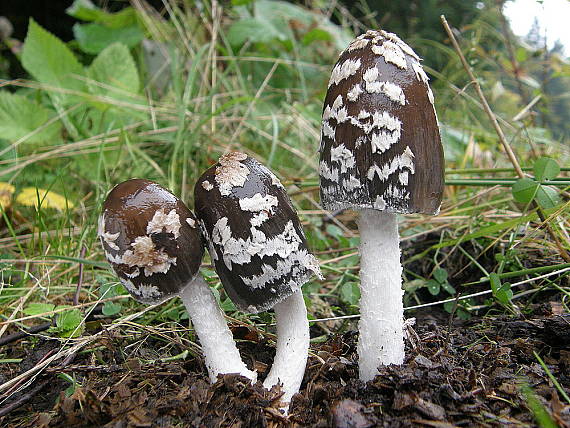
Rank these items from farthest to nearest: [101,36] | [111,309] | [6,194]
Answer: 1. [101,36]
2. [6,194]
3. [111,309]

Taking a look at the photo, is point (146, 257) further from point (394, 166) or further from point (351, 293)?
point (351, 293)

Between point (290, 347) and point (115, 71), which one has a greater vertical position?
point (115, 71)

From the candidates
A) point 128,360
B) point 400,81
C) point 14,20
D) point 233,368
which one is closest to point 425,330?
point 233,368

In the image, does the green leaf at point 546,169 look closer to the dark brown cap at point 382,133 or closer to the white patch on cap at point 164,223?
the dark brown cap at point 382,133

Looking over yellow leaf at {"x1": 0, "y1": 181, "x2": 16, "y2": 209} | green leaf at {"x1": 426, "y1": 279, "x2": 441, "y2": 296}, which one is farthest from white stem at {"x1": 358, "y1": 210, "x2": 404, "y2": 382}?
yellow leaf at {"x1": 0, "y1": 181, "x2": 16, "y2": 209}

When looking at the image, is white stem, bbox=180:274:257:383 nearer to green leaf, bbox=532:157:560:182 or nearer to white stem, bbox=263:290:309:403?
white stem, bbox=263:290:309:403

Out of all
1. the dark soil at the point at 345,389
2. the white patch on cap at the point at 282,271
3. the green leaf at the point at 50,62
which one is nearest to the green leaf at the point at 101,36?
the green leaf at the point at 50,62

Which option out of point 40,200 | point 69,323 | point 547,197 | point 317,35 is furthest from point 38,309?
point 317,35
